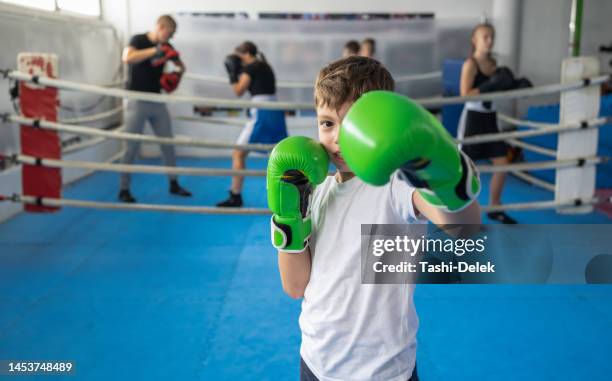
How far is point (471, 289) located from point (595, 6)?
217 inches

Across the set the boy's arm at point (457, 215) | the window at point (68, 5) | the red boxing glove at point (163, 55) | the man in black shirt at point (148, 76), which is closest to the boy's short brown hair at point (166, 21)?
the man in black shirt at point (148, 76)

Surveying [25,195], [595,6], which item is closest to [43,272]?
[25,195]

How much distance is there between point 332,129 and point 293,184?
12 centimetres

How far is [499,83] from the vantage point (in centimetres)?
361

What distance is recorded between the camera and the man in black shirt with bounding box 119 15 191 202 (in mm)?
4328

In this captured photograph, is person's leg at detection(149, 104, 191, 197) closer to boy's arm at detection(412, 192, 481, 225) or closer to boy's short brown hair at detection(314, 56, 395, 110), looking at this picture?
boy's short brown hair at detection(314, 56, 395, 110)

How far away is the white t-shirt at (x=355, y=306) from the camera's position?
98cm

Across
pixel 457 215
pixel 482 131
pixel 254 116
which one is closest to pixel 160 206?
pixel 254 116

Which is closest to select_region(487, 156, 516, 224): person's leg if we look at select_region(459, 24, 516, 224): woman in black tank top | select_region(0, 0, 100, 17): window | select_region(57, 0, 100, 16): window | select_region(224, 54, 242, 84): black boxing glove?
select_region(459, 24, 516, 224): woman in black tank top

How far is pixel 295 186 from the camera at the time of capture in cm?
101

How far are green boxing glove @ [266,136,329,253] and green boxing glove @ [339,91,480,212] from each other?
208 millimetres

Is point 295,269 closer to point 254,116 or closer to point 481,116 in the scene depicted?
point 481,116

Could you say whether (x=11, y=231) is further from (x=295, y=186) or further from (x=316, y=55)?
(x=316, y=55)

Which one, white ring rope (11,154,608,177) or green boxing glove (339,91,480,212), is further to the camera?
white ring rope (11,154,608,177)
